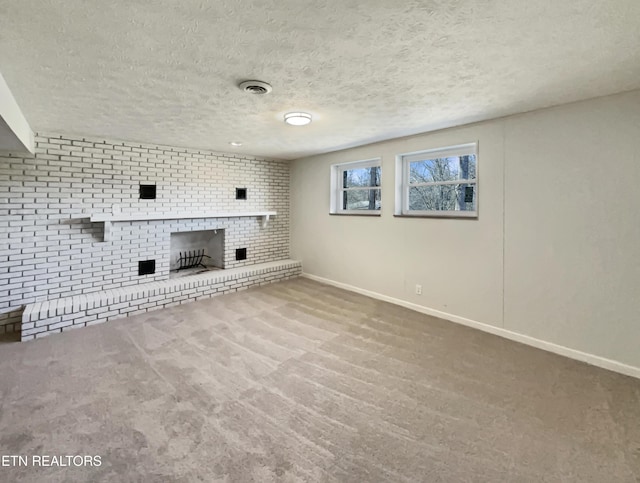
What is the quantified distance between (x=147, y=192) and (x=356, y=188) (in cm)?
309

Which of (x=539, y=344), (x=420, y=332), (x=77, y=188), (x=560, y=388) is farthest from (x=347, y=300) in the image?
(x=77, y=188)

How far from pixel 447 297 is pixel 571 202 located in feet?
5.06

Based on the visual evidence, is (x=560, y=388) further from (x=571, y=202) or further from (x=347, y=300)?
(x=347, y=300)

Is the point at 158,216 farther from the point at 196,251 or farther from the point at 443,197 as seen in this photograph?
the point at 443,197

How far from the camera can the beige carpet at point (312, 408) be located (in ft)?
5.09

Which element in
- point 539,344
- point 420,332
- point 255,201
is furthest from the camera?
point 255,201

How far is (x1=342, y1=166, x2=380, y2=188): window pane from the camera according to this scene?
14.7 feet

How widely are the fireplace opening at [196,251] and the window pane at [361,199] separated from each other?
2.20 meters

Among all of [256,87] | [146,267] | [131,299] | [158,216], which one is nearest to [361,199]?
[256,87]

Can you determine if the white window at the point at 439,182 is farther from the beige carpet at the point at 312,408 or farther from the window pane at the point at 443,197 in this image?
the beige carpet at the point at 312,408

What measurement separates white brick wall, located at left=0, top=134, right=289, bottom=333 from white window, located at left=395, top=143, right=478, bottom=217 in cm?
283

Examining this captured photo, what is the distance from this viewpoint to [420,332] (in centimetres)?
320

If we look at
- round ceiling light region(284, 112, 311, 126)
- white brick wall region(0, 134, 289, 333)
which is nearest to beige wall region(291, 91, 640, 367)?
round ceiling light region(284, 112, 311, 126)

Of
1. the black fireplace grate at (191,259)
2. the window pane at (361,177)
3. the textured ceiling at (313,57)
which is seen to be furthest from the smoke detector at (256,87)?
the black fireplace grate at (191,259)
